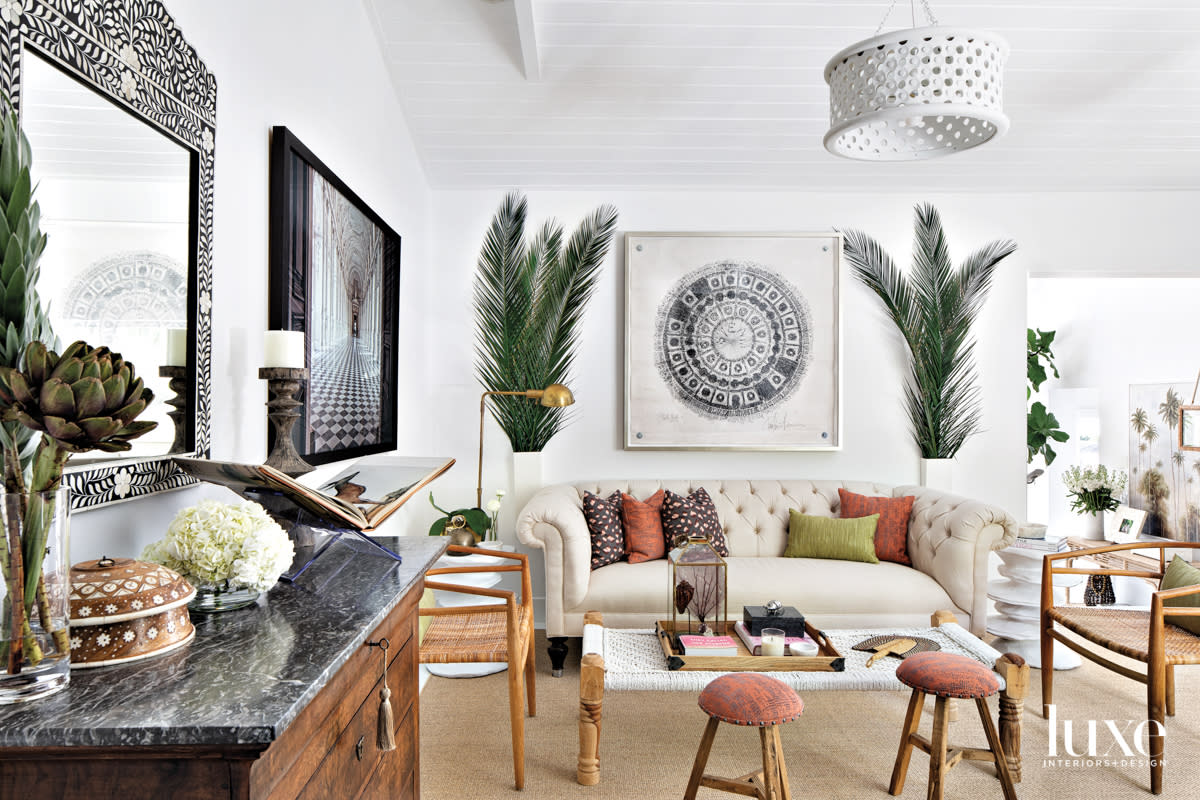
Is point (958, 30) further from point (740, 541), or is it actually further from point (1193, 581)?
point (740, 541)

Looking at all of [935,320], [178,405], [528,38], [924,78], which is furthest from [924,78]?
[935,320]

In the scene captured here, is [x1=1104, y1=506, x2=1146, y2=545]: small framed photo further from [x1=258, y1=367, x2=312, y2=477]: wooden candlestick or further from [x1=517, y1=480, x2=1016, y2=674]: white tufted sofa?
[x1=258, y1=367, x2=312, y2=477]: wooden candlestick

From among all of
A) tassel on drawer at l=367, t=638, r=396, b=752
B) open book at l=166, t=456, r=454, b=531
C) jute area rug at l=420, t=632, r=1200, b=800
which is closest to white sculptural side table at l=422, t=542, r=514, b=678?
jute area rug at l=420, t=632, r=1200, b=800

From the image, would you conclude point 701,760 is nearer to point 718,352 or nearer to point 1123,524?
point 718,352

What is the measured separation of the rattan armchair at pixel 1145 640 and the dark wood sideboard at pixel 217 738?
250 cm

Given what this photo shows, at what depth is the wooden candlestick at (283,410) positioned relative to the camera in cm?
174

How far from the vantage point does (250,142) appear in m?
1.95

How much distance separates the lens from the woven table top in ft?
7.89

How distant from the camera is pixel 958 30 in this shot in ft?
6.88

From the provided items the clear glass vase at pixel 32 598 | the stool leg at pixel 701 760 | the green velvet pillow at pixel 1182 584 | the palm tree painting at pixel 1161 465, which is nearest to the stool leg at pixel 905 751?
the stool leg at pixel 701 760

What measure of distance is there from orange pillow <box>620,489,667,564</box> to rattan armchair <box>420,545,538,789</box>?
3.33ft

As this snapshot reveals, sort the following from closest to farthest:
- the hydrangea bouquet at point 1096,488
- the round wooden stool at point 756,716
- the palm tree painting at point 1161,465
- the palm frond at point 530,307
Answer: the round wooden stool at point 756,716 < the palm frond at point 530,307 < the palm tree painting at point 1161,465 < the hydrangea bouquet at point 1096,488

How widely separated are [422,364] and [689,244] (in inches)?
67.5

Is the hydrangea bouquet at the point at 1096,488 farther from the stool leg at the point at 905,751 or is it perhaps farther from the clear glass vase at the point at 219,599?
A: the clear glass vase at the point at 219,599
